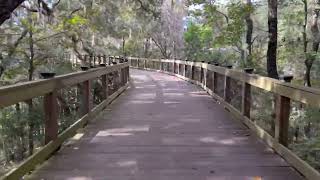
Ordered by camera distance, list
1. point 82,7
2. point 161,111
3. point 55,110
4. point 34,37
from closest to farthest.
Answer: point 55,110
point 161,111
point 34,37
point 82,7

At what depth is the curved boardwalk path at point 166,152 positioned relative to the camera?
4605 millimetres

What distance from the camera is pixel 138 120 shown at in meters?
8.20

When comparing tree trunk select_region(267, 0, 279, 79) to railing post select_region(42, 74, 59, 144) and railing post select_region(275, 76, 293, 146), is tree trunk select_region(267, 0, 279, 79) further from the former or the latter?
railing post select_region(42, 74, 59, 144)

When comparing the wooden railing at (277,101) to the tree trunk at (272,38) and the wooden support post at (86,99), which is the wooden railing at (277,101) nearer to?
the tree trunk at (272,38)

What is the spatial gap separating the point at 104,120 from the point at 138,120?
24.4 inches

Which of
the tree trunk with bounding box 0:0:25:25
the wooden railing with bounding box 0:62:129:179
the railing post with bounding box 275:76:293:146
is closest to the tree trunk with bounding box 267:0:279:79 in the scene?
the wooden railing with bounding box 0:62:129:179

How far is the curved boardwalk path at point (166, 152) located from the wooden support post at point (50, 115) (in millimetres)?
278

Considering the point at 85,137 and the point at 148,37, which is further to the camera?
the point at 148,37

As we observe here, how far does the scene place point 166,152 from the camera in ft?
18.3

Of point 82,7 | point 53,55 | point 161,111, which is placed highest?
point 82,7

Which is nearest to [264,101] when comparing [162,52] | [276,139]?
[276,139]

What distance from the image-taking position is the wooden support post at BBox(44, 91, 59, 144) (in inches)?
202

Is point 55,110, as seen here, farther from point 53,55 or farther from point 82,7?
point 82,7

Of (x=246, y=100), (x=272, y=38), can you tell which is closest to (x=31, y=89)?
(x=246, y=100)
